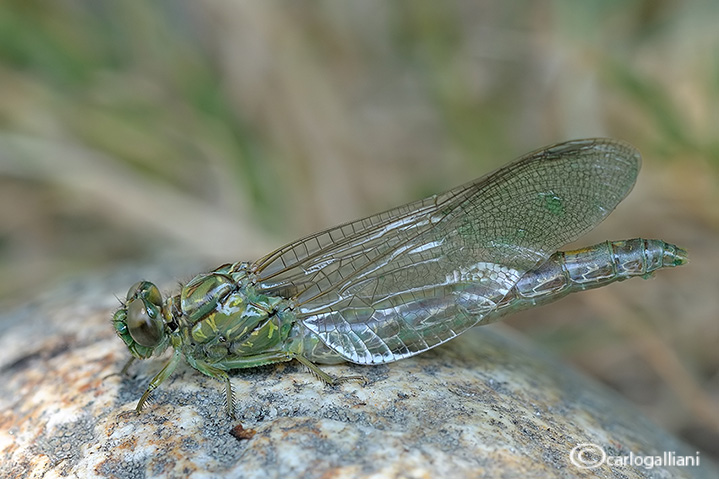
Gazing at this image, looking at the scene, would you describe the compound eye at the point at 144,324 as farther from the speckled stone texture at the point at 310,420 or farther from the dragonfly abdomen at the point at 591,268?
the dragonfly abdomen at the point at 591,268

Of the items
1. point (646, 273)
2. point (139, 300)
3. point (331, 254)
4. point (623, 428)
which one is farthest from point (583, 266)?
point (139, 300)

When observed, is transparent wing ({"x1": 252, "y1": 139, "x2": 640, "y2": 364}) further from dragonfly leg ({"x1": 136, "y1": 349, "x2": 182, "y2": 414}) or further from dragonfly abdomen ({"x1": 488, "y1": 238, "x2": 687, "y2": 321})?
dragonfly leg ({"x1": 136, "y1": 349, "x2": 182, "y2": 414})

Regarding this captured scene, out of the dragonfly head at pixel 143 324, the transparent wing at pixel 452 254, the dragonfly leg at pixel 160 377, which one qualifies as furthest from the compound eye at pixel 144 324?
the transparent wing at pixel 452 254

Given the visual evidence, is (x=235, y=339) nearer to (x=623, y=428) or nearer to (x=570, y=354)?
(x=623, y=428)

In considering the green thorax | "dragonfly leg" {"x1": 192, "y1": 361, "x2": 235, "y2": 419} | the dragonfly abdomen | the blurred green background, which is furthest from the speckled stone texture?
the blurred green background

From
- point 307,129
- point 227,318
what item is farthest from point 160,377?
point 307,129

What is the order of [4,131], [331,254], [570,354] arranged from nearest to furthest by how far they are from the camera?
1. [331,254]
2. [570,354]
3. [4,131]
